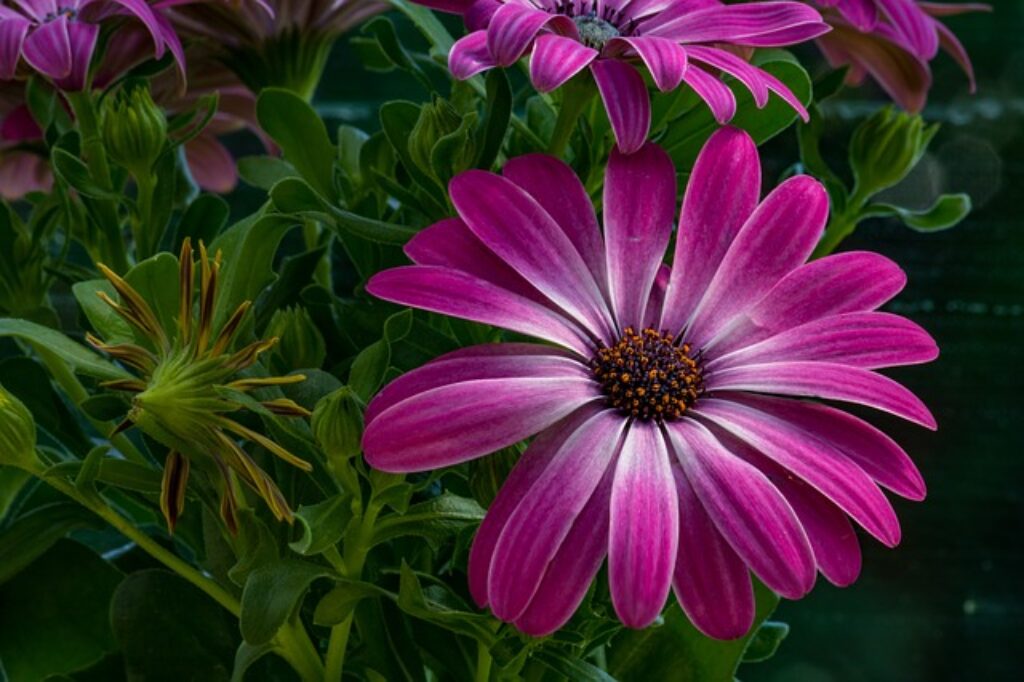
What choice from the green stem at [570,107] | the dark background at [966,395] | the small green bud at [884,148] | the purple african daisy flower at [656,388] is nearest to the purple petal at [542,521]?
the purple african daisy flower at [656,388]

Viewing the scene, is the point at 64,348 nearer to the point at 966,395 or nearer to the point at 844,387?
the point at 844,387

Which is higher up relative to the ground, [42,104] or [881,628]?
[42,104]

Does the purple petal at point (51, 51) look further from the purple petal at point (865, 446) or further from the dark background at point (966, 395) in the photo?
the dark background at point (966, 395)

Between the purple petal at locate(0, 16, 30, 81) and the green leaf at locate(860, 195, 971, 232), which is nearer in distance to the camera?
the purple petal at locate(0, 16, 30, 81)

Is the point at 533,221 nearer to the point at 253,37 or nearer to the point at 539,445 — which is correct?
the point at 539,445

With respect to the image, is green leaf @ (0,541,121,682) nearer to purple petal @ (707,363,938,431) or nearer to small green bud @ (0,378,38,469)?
small green bud @ (0,378,38,469)

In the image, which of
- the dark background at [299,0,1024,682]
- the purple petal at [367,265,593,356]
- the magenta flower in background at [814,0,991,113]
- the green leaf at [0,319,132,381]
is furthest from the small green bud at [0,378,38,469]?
the dark background at [299,0,1024,682]

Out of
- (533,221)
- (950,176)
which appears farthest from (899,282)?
(950,176)

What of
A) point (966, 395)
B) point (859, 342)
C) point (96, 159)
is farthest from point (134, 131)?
point (966, 395)
